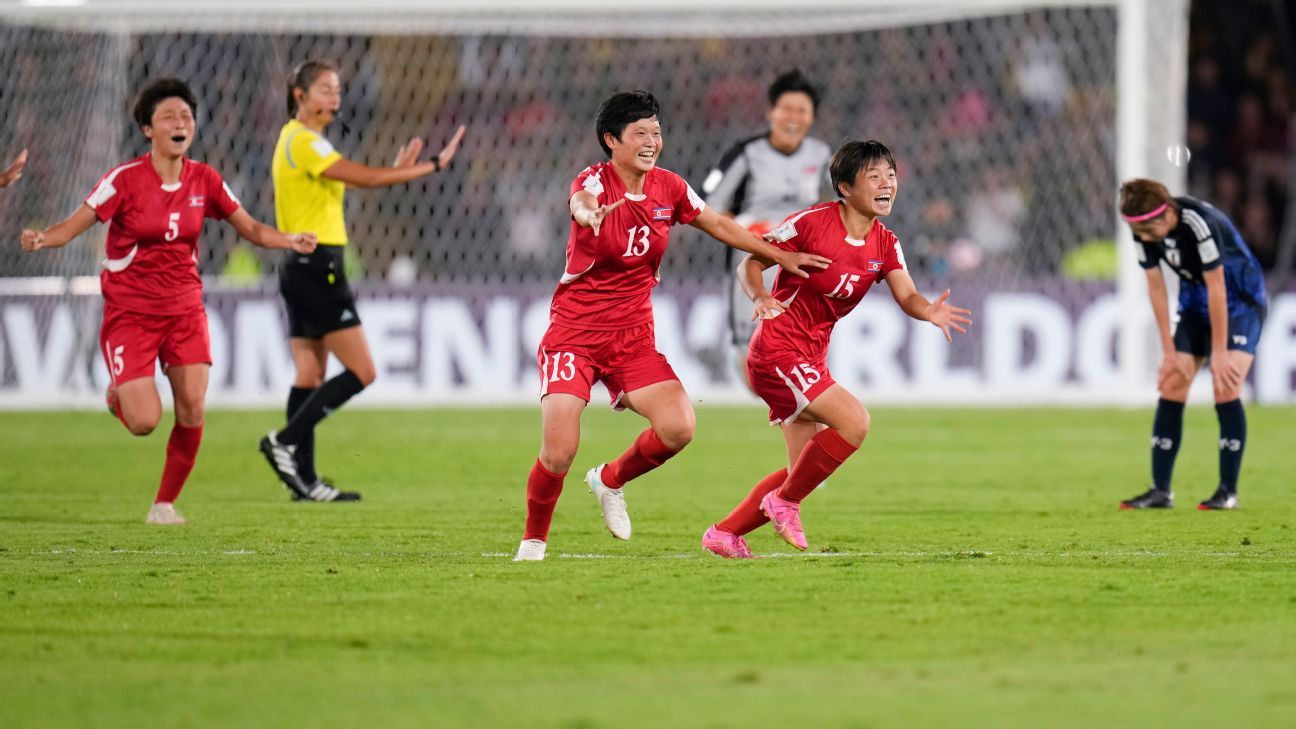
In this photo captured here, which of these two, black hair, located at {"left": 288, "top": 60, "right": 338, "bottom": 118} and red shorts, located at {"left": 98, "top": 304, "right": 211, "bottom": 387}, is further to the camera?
black hair, located at {"left": 288, "top": 60, "right": 338, "bottom": 118}

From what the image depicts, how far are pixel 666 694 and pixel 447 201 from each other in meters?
15.1

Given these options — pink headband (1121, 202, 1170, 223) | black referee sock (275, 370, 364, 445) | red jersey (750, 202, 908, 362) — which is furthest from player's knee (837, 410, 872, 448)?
black referee sock (275, 370, 364, 445)

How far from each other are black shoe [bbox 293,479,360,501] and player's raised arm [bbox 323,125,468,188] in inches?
63.1

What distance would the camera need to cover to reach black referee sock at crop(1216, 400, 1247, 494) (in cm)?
897

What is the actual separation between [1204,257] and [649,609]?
13.9 ft

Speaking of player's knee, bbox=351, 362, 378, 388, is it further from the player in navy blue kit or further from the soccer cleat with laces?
the player in navy blue kit

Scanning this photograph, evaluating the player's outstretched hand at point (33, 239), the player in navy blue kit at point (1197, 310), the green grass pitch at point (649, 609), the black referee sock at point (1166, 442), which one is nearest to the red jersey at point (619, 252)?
the green grass pitch at point (649, 609)

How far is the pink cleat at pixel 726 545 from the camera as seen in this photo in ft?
23.0

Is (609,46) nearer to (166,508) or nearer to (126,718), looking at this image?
(166,508)

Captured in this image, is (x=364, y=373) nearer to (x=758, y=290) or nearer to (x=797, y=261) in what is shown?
(x=758, y=290)

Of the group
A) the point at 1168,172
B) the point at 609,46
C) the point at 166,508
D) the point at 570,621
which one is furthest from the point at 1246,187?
the point at 570,621

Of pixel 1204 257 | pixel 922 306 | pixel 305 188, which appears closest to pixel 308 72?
pixel 305 188

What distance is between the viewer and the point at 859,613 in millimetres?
5633

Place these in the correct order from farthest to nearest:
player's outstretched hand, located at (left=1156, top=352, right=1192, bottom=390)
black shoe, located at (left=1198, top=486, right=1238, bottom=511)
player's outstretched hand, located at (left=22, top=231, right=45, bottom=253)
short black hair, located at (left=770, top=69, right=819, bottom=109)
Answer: short black hair, located at (left=770, top=69, right=819, bottom=109), player's outstretched hand, located at (left=1156, top=352, right=1192, bottom=390), black shoe, located at (left=1198, top=486, right=1238, bottom=511), player's outstretched hand, located at (left=22, top=231, right=45, bottom=253)
